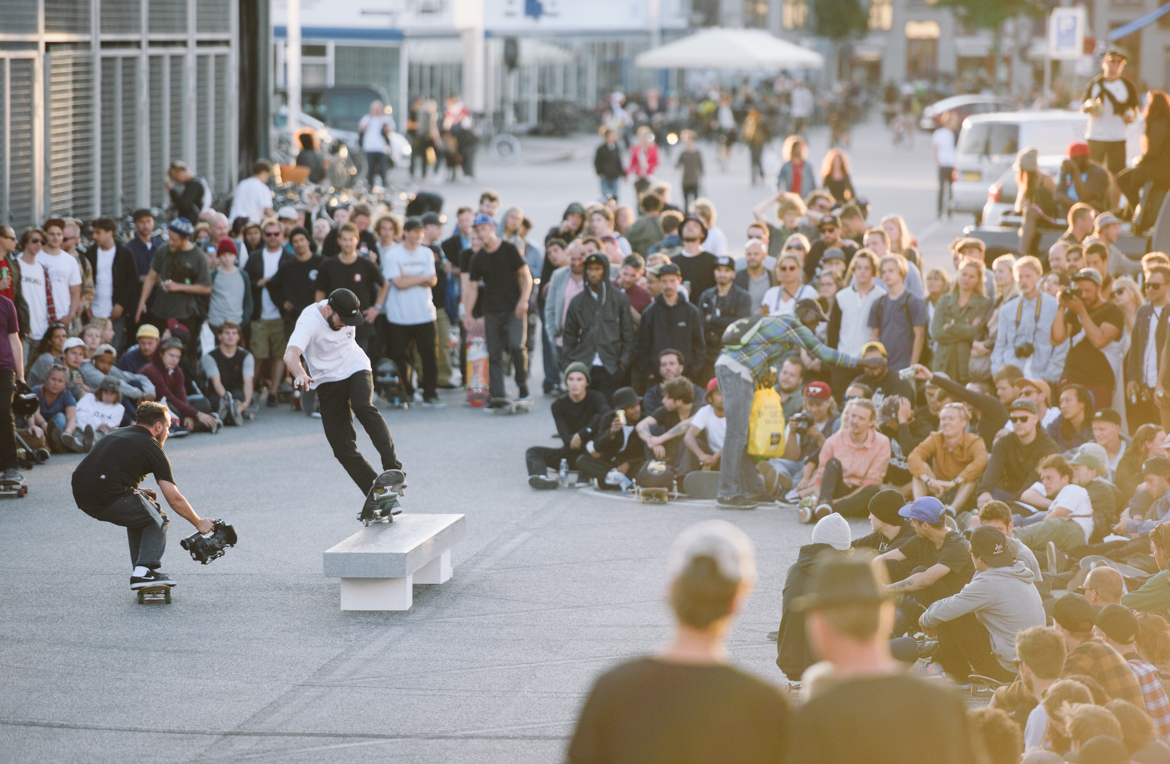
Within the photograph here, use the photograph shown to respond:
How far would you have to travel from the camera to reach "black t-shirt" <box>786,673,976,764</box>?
338 cm

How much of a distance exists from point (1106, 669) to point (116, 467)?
228 inches

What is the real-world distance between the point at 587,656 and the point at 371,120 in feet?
77.1

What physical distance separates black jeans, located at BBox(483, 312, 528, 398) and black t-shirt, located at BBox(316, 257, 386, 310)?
47.7 inches

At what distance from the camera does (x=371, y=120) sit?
30.1m

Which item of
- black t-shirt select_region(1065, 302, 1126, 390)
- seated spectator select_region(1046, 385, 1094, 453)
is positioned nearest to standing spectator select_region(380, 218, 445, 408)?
black t-shirt select_region(1065, 302, 1126, 390)

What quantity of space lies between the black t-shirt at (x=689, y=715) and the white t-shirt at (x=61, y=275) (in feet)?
37.1

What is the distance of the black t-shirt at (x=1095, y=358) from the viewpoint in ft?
39.3

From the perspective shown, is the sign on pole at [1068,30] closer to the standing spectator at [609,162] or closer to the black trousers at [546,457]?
the standing spectator at [609,162]

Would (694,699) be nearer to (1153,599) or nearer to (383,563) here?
(1153,599)

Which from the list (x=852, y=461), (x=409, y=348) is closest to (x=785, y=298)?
(x=852, y=461)

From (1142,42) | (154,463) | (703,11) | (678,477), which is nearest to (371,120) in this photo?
(678,477)

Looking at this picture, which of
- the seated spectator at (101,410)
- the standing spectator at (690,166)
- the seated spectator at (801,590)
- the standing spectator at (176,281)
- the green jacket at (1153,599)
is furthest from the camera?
the standing spectator at (690,166)

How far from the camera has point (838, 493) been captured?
11.3 meters

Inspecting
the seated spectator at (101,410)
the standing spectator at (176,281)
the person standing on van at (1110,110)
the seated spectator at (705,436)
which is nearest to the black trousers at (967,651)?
the seated spectator at (705,436)
